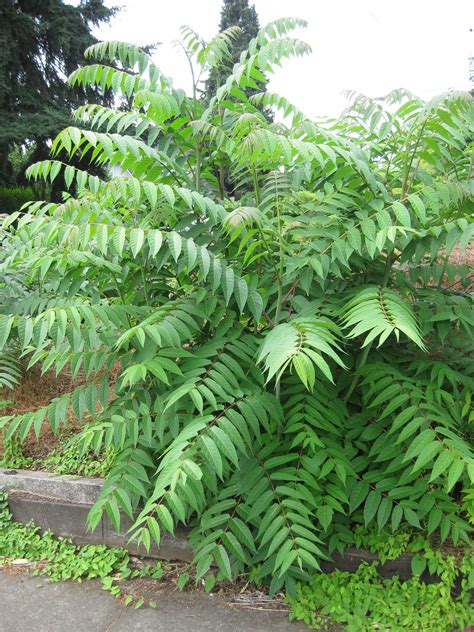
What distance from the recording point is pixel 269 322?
2572mm

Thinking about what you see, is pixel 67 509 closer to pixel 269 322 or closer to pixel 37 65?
pixel 269 322

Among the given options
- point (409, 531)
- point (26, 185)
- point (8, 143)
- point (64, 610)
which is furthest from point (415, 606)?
point (26, 185)

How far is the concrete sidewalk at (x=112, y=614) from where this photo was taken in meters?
2.41

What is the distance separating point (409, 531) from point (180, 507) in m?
1.36

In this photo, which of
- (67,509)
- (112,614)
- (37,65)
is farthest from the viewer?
(37,65)

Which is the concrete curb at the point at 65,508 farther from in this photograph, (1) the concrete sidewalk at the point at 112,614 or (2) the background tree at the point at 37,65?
(2) the background tree at the point at 37,65

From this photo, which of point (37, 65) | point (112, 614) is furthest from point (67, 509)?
point (37, 65)

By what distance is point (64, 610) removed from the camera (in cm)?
257

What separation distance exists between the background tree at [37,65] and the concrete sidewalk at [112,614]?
11731mm

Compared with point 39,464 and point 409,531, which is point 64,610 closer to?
point 39,464

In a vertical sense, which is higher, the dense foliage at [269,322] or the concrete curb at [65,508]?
the dense foliage at [269,322]

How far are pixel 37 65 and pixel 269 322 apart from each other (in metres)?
14.3

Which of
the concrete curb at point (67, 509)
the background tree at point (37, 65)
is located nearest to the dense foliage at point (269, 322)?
the concrete curb at point (67, 509)

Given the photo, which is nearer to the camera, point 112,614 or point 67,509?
point 112,614
